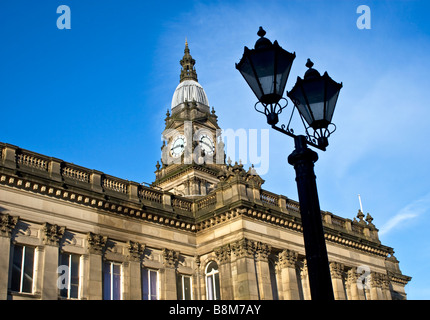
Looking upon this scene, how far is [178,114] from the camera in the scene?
2101 inches

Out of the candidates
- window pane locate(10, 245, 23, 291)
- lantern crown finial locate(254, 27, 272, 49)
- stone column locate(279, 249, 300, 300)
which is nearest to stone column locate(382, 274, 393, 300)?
stone column locate(279, 249, 300, 300)

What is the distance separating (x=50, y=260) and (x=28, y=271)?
1.16 metres

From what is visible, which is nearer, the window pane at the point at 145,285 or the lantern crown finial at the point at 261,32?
Result: the lantern crown finial at the point at 261,32

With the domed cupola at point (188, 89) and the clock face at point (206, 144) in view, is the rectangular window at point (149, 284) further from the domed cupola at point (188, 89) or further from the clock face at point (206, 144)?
the domed cupola at point (188, 89)

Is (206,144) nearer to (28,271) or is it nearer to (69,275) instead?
(69,275)

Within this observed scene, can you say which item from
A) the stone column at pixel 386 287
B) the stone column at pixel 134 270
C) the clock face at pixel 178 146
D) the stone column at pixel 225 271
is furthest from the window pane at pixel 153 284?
the clock face at pixel 178 146

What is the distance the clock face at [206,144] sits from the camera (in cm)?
5050

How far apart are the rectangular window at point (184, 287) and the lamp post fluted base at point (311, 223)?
24335 millimetres

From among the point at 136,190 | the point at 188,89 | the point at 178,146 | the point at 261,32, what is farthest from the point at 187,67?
the point at 261,32

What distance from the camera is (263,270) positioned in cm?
3050

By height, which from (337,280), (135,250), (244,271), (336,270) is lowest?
(244,271)

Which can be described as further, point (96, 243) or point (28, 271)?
point (96, 243)
